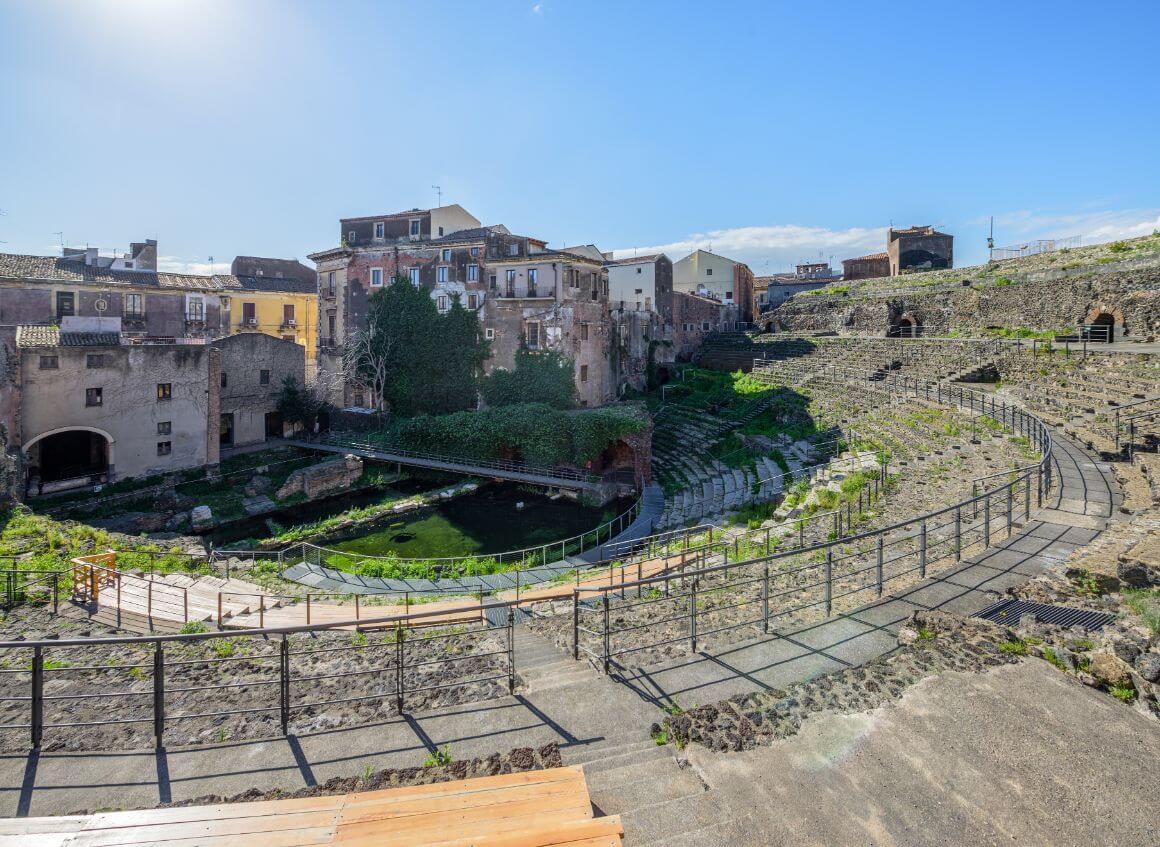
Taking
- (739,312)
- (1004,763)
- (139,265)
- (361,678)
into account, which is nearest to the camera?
(1004,763)

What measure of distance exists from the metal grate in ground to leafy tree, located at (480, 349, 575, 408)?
2730 cm

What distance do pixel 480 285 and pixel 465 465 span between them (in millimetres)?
12263

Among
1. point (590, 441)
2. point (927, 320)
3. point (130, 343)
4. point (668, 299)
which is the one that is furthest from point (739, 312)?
point (130, 343)

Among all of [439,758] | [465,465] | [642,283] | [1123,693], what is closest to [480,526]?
[465,465]

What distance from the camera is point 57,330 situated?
2622 cm

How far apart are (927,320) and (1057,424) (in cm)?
2060

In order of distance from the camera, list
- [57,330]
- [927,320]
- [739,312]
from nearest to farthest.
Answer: [57,330], [927,320], [739,312]

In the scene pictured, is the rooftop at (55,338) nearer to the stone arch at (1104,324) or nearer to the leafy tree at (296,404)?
the leafy tree at (296,404)

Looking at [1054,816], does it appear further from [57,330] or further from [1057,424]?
[57,330]

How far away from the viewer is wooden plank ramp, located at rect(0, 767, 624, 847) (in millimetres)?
4066

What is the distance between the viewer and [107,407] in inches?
1055

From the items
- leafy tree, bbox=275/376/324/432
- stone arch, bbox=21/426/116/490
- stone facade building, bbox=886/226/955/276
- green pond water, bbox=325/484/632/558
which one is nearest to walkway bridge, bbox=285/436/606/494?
green pond water, bbox=325/484/632/558

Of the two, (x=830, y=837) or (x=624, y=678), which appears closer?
(x=830, y=837)

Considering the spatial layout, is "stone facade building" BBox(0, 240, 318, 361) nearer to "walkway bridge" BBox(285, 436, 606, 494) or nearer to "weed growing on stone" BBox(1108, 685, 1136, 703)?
"walkway bridge" BBox(285, 436, 606, 494)
